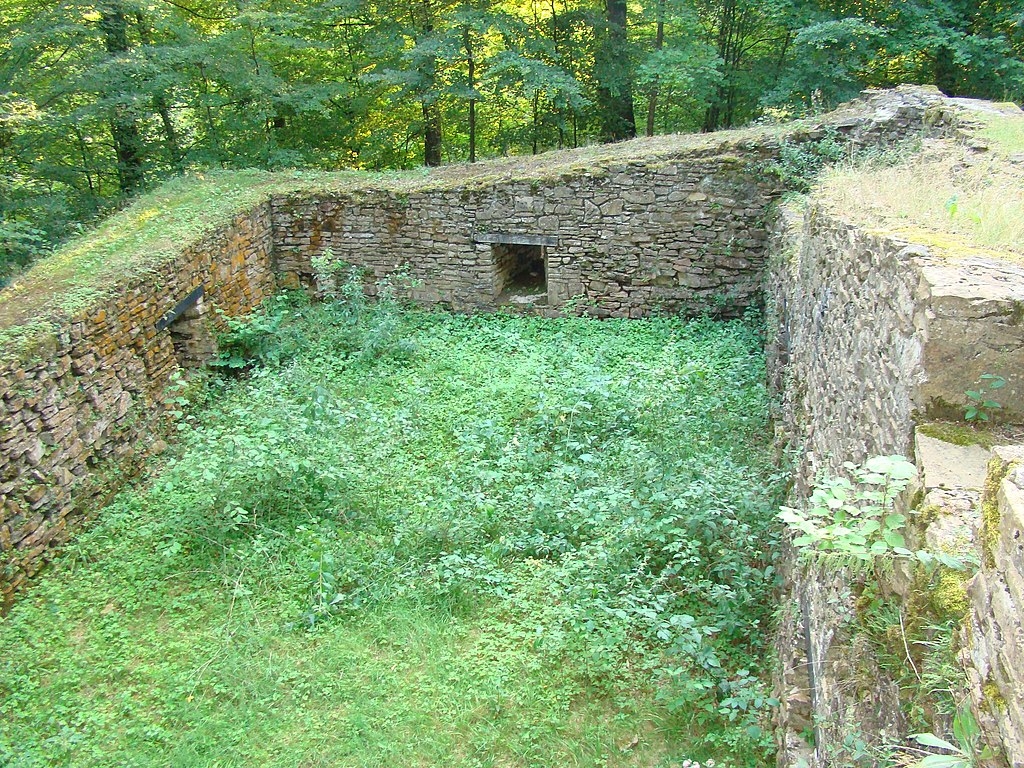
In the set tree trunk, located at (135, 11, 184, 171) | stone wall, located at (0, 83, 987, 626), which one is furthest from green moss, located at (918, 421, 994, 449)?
tree trunk, located at (135, 11, 184, 171)

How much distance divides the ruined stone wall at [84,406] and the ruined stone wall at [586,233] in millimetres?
2090

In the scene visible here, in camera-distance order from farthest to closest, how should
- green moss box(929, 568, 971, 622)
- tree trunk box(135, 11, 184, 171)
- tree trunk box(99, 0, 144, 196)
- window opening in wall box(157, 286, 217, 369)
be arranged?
tree trunk box(135, 11, 184, 171)
tree trunk box(99, 0, 144, 196)
window opening in wall box(157, 286, 217, 369)
green moss box(929, 568, 971, 622)

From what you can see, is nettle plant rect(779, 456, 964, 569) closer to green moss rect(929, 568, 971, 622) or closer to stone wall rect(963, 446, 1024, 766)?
green moss rect(929, 568, 971, 622)

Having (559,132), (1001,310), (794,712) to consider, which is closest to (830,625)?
(794,712)

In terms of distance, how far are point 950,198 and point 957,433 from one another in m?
1.90

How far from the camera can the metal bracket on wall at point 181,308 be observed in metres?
7.11

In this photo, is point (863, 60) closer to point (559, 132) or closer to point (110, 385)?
point (559, 132)

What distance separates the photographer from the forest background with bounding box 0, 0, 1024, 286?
10961 mm

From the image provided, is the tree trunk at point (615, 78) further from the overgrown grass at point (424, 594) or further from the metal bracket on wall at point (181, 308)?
the metal bracket on wall at point (181, 308)

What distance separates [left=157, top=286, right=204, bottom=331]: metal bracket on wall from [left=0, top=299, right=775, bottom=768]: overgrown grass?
3.50 feet

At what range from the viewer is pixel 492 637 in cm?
427

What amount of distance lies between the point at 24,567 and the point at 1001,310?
581cm

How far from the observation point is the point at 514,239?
30.0 feet

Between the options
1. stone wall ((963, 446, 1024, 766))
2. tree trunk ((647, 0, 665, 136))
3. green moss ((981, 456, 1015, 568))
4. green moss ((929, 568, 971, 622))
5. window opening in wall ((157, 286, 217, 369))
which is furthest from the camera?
tree trunk ((647, 0, 665, 136))
